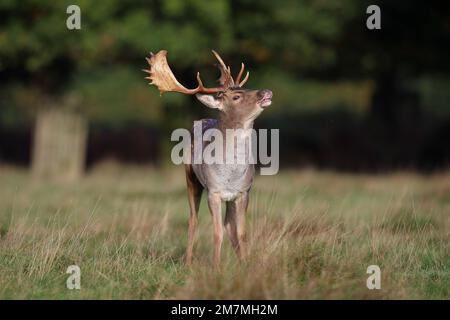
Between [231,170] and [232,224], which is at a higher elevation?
[231,170]

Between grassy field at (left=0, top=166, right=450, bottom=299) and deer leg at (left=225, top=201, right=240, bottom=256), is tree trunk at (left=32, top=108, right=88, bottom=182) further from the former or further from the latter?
deer leg at (left=225, top=201, right=240, bottom=256)

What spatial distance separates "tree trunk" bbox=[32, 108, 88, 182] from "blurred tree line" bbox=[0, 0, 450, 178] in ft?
0.56

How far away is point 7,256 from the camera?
6.91 meters

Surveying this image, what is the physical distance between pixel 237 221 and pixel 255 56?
9.37 meters

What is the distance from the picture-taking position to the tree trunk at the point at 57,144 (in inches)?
681

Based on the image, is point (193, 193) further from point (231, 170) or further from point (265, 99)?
point (265, 99)

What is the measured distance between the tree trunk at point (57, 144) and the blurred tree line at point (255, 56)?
0.56ft

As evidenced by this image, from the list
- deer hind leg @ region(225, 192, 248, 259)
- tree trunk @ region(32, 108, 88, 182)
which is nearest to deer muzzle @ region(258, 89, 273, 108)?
deer hind leg @ region(225, 192, 248, 259)

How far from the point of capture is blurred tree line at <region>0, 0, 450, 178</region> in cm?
1484

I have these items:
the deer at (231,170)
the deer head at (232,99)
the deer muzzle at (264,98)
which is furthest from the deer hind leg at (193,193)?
the deer muzzle at (264,98)

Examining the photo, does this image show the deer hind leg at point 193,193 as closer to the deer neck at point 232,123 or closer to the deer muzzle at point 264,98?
the deer neck at point 232,123

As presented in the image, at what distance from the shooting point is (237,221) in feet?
24.3

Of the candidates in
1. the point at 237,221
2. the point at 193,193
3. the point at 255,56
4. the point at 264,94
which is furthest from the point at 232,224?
the point at 255,56
